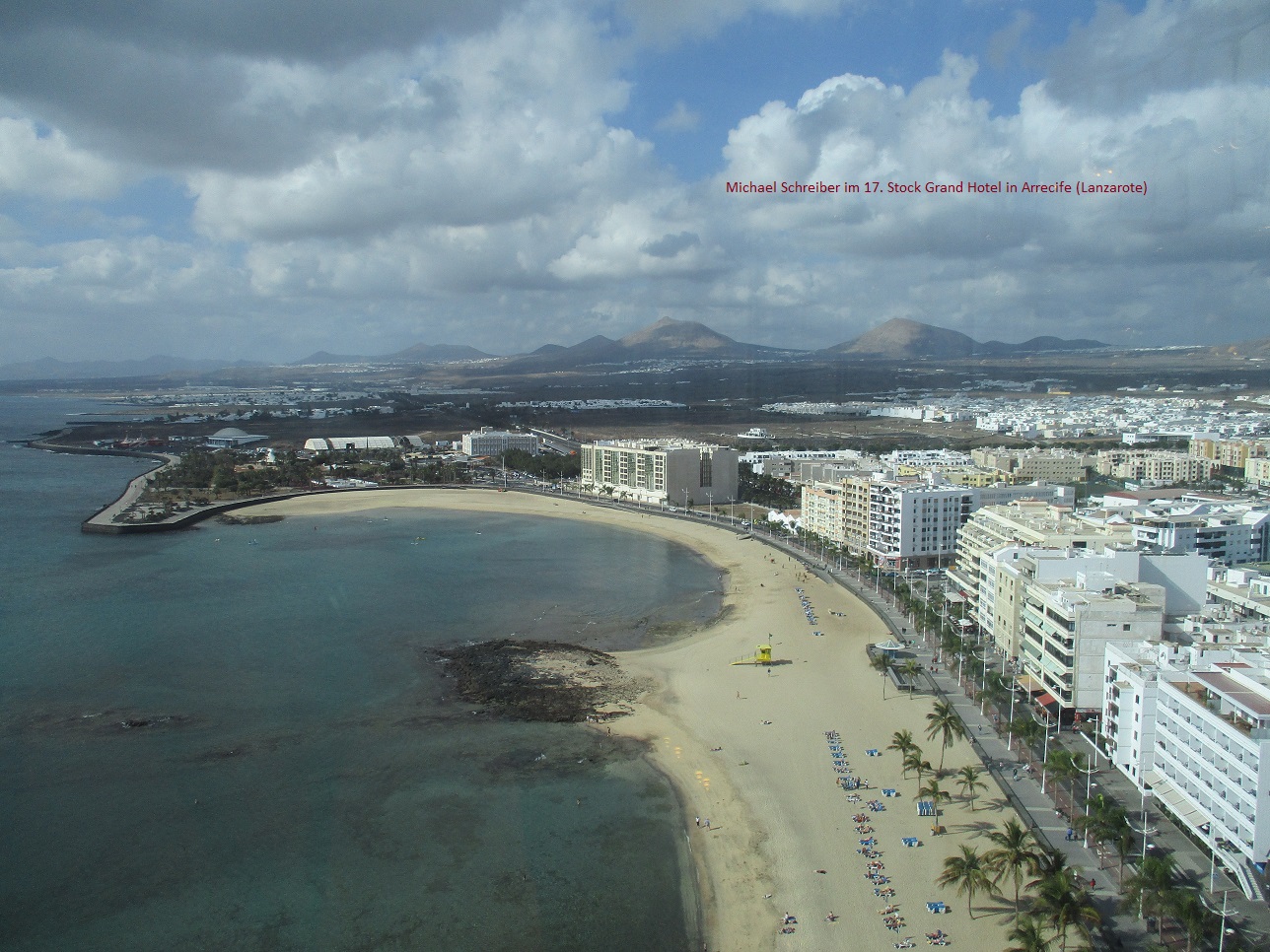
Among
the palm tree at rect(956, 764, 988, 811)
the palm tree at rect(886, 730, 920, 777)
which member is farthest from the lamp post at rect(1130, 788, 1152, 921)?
the palm tree at rect(886, 730, 920, 777)

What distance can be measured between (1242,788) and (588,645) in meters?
6.34

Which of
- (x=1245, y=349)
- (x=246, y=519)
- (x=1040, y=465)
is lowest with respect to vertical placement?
(x=246, y=519)

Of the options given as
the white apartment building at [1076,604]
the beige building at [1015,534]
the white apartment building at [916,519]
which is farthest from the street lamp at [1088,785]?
the white apartment building at [916,519]

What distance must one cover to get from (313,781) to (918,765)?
14.3 ft

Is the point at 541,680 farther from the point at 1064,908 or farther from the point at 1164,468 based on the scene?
the point at 1164,468

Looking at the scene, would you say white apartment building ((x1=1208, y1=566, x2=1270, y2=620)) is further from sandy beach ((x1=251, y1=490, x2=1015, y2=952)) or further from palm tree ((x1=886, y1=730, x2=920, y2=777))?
palm tree ((x1=886, y1=730, x2=920, y2=777))

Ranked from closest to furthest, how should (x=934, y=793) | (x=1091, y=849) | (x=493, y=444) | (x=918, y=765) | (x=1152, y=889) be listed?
(x=1152, y=889)
(x=1091, y=849)
(x=934, y=793)
(x=918, y=765)
(x=493, y=444)

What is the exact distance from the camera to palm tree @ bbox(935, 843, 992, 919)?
470cm

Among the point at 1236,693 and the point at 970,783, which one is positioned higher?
the point at 1236,693

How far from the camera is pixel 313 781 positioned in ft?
21.2

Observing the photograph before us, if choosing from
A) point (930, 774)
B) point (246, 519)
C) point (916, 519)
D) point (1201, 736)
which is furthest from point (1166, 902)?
point (246, 519)

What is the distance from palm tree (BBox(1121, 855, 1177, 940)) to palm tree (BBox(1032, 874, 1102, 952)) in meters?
0.22

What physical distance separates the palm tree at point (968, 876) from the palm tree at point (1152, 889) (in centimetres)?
68

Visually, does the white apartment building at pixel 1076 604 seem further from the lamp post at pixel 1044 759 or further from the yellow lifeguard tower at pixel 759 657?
the yellow lifeguard tower at pixel 759 657
